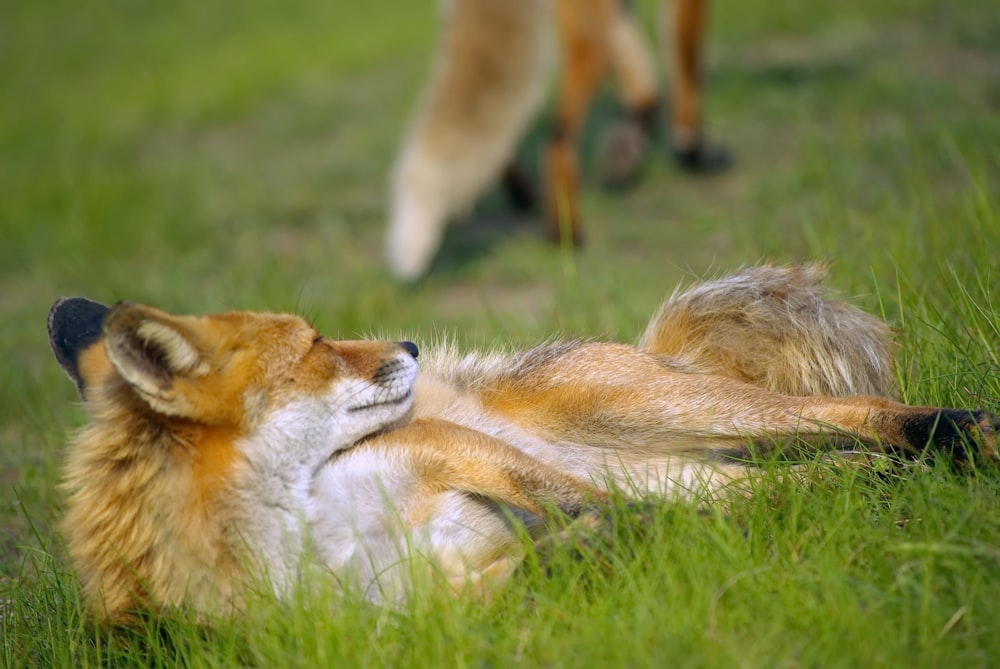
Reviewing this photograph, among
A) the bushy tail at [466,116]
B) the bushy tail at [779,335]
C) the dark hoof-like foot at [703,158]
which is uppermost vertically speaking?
the bushy tail at [466,116]

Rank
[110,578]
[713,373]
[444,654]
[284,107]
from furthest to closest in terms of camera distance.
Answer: [284,107], [713,373], [110,578], [444,654]

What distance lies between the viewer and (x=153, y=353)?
101 inches

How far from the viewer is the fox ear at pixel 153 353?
7.93ft

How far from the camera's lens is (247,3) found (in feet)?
58.9

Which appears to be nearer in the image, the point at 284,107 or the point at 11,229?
the point at 11,229

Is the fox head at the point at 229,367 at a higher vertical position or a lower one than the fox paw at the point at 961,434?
higher

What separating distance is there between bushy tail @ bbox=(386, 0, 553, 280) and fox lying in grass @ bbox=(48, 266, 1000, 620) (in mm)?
3026

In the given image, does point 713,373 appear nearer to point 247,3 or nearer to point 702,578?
point 702,578

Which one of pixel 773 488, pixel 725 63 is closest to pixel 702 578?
pixel 773 488

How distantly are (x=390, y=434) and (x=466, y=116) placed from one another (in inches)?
153

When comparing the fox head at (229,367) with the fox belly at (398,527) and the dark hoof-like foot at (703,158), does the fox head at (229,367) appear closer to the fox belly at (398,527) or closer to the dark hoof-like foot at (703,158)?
the fox belly at (398,527)

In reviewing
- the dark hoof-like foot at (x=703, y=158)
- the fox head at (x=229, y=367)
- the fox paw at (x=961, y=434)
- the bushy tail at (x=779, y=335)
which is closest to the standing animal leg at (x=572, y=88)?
the dark hoof-like foot at (x=703, y=158)

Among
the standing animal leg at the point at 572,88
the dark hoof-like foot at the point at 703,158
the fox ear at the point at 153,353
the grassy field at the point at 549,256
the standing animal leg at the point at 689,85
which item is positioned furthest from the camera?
the dark hoof-like foot at the point at 703,158

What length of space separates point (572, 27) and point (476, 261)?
1.89 meters
